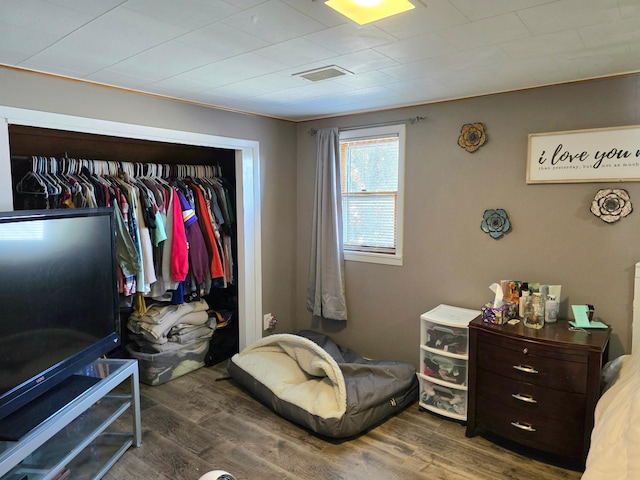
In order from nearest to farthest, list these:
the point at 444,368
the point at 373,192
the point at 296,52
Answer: the point at 296,52 → the point at 444,368 → the point at 373,192

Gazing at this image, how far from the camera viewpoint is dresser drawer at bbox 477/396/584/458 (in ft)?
7.39

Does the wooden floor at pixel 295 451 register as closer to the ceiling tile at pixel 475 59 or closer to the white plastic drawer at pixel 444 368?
the white plastic drawer at pixel 444 368

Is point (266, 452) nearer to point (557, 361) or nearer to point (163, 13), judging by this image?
point (557, 361)

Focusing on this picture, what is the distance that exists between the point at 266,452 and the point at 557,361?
5.61ft

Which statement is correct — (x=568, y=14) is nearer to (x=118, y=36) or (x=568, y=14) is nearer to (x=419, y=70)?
(x=419, y=70)

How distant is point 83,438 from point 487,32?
2691 mm

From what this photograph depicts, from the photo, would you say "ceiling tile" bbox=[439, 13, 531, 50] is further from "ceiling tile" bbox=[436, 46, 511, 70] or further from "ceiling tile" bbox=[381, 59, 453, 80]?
"ceiling tile" bbox=[381, 59, 453, 80]

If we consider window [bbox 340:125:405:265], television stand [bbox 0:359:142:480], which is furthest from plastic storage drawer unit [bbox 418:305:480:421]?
television stand [bbox 0:359:142:480]

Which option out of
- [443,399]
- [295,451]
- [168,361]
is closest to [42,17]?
[295,451]

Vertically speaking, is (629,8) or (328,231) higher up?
(629,8)

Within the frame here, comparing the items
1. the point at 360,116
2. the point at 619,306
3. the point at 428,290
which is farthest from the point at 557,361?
the point at 360,116

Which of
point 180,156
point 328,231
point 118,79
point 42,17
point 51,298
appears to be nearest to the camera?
point 42,17

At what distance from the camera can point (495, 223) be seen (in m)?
2.93

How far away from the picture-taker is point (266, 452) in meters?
2.50
